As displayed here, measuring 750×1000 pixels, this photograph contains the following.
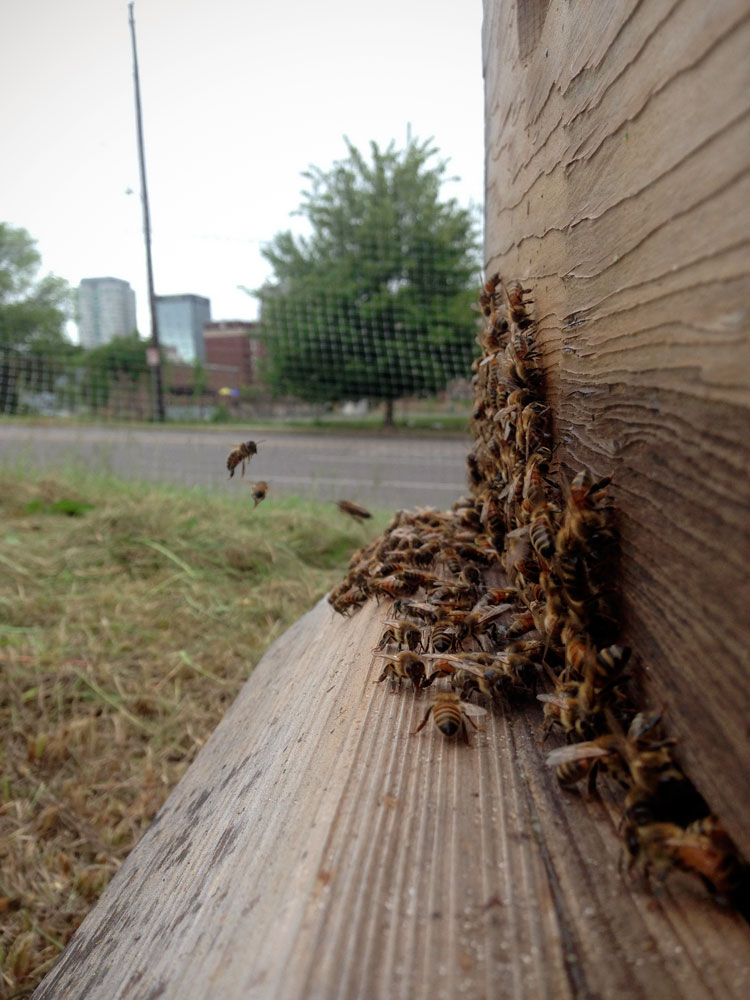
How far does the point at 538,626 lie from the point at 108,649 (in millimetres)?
3238

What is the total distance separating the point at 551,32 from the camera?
1137 mm

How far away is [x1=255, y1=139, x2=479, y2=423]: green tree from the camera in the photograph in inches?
566

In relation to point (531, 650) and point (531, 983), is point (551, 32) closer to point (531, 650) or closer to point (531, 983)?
point (531, 650)

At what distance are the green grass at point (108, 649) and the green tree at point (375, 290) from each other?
8317mm

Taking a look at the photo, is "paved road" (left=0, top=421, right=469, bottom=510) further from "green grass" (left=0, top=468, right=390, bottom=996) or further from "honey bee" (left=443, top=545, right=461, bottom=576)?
"honey bee" (left=443, top=545, right=461, bottom=576)

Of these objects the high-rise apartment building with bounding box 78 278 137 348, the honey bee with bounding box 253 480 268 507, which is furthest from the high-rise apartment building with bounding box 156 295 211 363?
the honey bee with bounding box 253 480 268 507

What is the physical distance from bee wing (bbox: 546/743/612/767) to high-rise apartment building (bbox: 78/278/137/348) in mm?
18508

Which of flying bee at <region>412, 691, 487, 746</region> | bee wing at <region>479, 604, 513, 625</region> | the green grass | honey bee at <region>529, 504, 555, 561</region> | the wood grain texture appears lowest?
the green grass

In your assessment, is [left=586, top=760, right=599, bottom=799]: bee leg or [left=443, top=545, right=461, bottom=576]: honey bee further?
[left=443, top=545, right=461, bottom=576]: honey bee

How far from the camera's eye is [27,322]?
15.4 metres

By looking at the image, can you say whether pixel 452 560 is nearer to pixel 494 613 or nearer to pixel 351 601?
pixel 351 601

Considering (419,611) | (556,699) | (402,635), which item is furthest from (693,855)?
(419,611)

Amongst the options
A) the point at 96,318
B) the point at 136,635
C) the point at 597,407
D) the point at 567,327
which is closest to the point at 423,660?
the point at 597,407

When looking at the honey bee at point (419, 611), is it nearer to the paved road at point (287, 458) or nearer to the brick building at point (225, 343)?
the paved road at point (287, 458)
